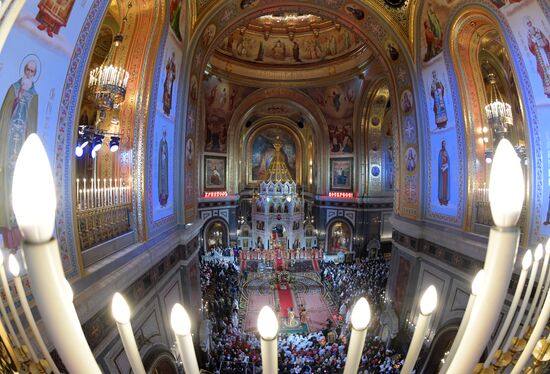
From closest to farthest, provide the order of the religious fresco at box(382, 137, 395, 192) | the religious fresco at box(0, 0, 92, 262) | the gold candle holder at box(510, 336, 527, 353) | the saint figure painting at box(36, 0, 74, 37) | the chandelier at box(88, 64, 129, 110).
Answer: the gold candle holder at box(510, 336, 527, 353)
the religious fresco at box(0, 0, 92, 262)
the saint figure painting at box(36, 0, 74, 37)
the chandelier at box(88, 64, 129, 110)
the religious fresco at box(382, 137, 395, 192)

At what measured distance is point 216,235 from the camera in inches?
949

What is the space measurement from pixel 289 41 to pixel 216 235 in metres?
14.4

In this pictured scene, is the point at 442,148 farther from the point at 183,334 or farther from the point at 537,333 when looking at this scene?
the point at 183,334

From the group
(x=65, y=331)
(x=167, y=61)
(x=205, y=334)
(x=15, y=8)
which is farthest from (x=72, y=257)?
(x=205, y=334)

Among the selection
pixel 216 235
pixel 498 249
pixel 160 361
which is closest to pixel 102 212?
pixel 160 361

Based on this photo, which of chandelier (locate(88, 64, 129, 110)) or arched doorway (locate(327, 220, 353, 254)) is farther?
arched doorway (locate(327, 220, 353, 254))

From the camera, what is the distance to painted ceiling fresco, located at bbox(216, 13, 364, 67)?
61.3 feet

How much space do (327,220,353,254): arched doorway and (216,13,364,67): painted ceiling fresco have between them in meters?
11.6

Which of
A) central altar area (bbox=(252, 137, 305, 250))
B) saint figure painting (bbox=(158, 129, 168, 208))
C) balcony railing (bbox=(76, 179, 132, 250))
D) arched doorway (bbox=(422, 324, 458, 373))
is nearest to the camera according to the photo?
balcony railing (bbox=(76, 179, 132, 250))

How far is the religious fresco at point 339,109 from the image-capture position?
2103 cm

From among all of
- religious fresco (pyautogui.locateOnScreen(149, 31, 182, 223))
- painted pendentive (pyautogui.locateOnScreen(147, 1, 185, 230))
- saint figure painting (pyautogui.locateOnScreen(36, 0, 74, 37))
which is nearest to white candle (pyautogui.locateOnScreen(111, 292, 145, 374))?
saint figure painting (pyautogui.locateOnScreen(36, 0, 74, 37))

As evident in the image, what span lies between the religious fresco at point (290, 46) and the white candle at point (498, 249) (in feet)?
63.7

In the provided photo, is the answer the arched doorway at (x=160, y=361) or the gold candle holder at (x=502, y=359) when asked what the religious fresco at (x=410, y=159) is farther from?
the gold candle holder at (x=502, y=359)

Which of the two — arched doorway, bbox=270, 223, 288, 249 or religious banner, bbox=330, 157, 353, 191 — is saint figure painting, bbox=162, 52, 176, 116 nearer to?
arched doorway, bbox=270, 223, 288, 249
